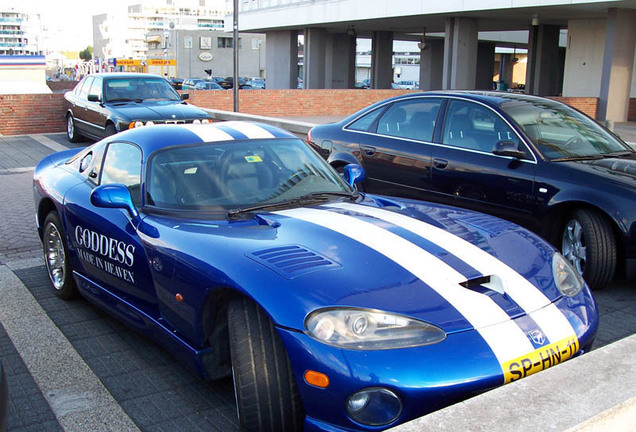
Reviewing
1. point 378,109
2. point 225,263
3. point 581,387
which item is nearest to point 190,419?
point 225,263

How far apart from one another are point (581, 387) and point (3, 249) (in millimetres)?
5878

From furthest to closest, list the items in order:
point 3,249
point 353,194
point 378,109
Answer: point 378,109 < point 3,249 < point 353,194

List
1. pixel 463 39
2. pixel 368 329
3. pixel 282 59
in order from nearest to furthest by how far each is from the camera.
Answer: pixel 368 329, pixel 463 39, pixel 282 59

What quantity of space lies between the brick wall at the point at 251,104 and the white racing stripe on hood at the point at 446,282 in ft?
51.3

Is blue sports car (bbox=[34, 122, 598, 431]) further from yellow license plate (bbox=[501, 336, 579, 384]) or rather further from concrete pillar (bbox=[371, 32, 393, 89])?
Answer: concrete pillar (bbox=[371, 32, 393, 89])

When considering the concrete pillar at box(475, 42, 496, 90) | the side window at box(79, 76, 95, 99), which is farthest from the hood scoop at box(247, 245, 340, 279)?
the concrete pillar at box(475, 42, 496, 90)

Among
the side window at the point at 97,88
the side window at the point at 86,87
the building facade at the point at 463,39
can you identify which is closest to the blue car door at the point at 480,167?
the side window at the point at 97,88

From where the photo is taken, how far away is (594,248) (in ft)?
16.8

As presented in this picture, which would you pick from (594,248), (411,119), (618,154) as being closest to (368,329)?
(594,248)

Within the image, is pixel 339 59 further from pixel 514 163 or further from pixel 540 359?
pixel 540 359

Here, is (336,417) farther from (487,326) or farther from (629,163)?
(629,163)

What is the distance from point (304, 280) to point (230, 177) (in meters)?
1.39

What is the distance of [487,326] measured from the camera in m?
2.75

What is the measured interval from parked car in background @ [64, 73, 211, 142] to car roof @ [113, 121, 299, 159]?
7283 millimetres
